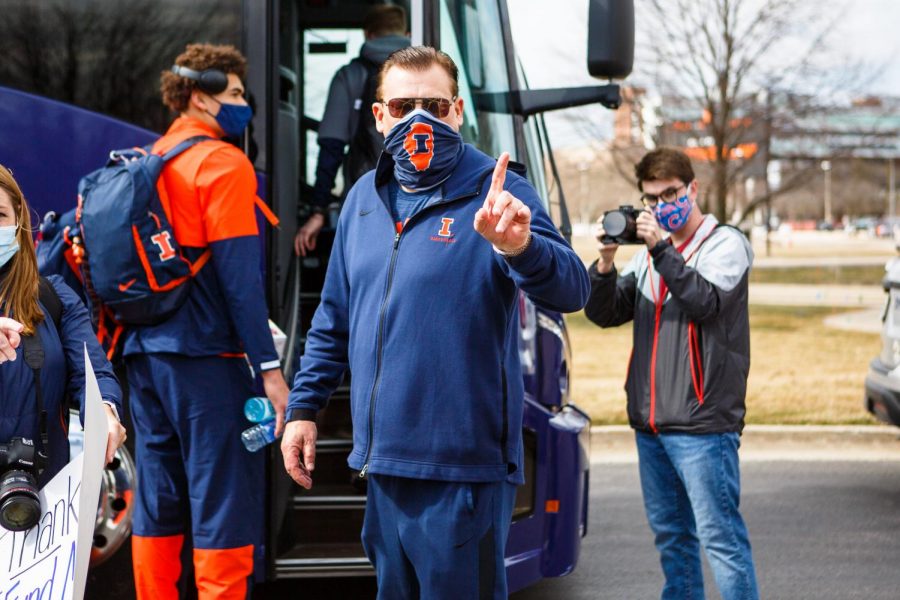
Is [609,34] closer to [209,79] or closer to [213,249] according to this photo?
[209,79]

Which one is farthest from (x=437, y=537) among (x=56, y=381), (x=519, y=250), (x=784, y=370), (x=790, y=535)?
(x=784, y=370)

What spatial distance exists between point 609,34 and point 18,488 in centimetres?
257

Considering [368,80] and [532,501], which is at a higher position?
[368,80]

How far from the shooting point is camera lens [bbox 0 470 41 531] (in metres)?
2.63

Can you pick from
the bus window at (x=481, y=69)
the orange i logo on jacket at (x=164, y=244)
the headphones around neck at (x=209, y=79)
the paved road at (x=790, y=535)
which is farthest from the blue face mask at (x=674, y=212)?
the paved road at (x=790, y=535)

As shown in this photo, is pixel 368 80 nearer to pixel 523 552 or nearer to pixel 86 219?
pixel 86 219

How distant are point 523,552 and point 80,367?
200 cm

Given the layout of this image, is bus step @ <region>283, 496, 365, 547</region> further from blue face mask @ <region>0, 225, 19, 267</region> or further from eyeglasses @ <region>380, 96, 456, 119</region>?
eyeglasses @ <region>380, 96, 456, 119</region>

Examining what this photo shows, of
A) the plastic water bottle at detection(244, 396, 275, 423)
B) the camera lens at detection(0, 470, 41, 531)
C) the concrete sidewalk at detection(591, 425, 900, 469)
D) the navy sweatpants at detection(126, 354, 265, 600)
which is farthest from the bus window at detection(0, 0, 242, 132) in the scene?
the concrete sidewalk at detection(591, 425, 900, 469)

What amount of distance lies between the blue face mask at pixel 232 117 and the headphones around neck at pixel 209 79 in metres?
0.07

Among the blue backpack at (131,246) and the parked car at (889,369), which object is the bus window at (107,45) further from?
the parked car at (889,369)

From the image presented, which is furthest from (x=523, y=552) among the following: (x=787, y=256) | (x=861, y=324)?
(x=787, y=256)

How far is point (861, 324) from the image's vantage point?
16.0 m

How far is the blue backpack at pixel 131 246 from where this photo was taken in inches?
151
